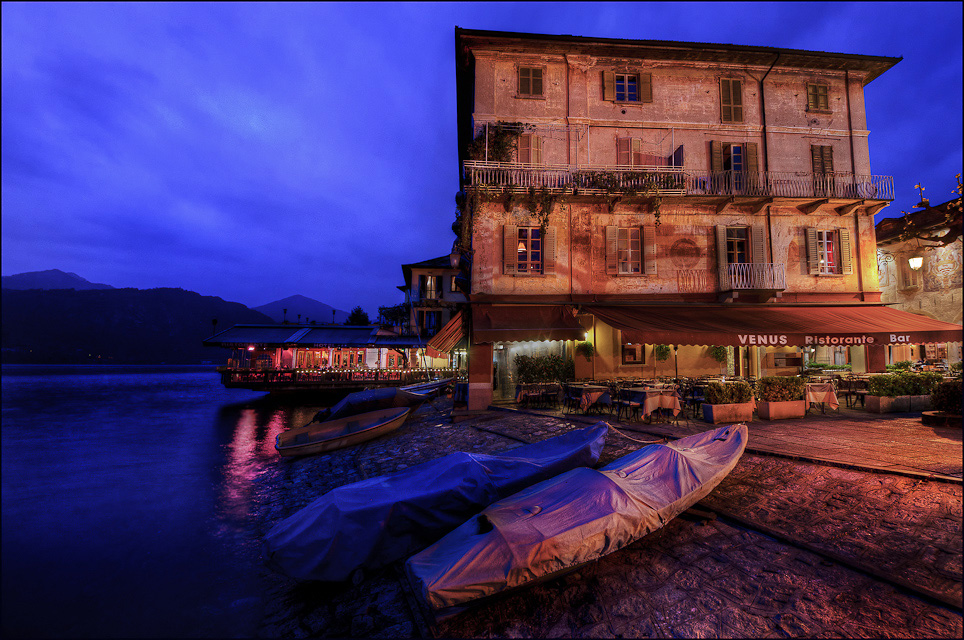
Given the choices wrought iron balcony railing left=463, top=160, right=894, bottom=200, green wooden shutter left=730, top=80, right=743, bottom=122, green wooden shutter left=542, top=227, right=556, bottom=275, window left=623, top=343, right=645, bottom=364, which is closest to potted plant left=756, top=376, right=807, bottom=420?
window left=623, top=343, right=645, bottom=364

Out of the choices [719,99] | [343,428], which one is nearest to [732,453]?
[343,428]

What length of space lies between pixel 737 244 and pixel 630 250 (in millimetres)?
4518

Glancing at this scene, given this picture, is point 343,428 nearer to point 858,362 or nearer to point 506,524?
point 506,524

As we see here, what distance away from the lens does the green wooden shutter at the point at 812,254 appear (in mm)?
15805

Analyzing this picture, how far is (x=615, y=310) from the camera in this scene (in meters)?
14.3

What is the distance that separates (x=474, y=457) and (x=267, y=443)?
1384 cm

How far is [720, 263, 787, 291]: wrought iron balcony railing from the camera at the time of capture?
15.2 metres

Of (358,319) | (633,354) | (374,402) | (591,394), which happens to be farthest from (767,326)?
(358,319)

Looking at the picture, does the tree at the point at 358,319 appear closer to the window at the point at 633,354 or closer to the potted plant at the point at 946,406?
the window at the point at 633,354

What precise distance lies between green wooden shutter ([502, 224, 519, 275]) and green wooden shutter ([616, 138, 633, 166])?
17.8ft

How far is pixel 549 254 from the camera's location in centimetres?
1494

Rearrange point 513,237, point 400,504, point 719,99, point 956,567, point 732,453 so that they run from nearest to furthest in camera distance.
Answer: point 956,567 < point 400,504 < point 732,453 < point 513,237 < point 719,99

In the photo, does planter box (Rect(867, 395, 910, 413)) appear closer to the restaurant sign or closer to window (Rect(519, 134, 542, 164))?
the restaurant sign

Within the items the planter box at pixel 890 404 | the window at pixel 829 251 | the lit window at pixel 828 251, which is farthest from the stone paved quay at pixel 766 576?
the lit window at pixel 828 251
